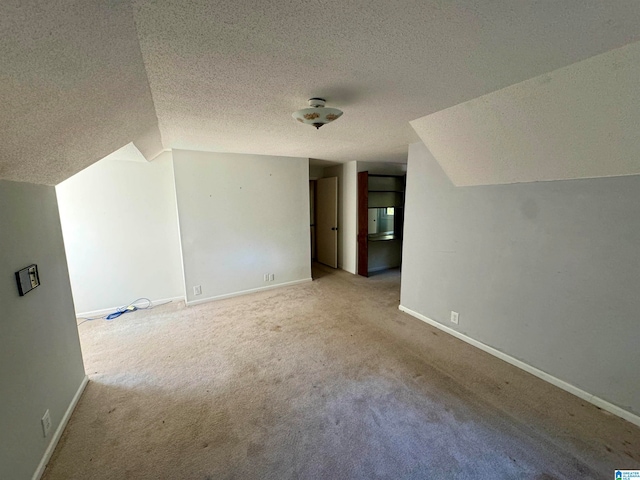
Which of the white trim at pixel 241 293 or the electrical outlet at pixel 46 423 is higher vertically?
the electrical outlet at pixel 46 423

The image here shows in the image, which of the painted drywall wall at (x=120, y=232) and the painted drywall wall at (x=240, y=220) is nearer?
the painted drywall wall at (x=120, y=232)

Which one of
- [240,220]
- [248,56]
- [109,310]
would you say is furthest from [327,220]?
[248,56]

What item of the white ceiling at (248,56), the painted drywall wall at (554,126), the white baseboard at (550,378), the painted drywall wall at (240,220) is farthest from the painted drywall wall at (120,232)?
the white baseboard at (550,378)

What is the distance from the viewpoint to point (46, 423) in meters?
1.54

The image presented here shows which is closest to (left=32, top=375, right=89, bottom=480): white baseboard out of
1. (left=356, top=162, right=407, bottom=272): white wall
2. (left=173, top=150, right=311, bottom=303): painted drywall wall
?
(left=173, top=150, right=311, bottom=303): painted drywall wall

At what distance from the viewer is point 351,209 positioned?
4945 mm

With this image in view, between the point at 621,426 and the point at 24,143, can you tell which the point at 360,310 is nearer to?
the point at 621,426

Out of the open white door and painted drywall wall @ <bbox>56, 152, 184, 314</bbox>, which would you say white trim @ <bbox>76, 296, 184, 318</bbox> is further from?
the open white door

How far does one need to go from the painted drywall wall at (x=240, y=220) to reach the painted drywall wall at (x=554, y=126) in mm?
2413

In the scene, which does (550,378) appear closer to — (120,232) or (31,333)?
(31,333)

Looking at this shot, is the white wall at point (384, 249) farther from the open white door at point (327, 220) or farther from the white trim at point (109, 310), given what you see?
the white trim at point (109, 310)

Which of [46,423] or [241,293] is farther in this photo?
[241,293]

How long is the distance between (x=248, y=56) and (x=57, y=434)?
2.47 m

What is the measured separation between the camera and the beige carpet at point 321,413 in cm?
147
